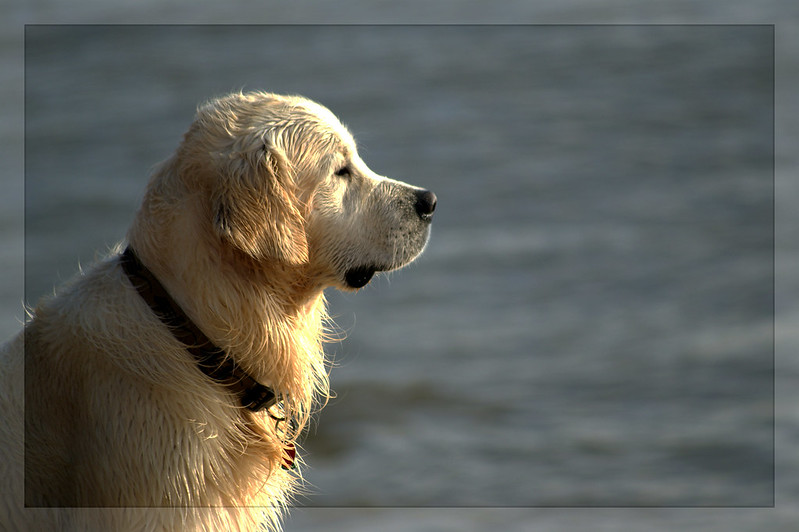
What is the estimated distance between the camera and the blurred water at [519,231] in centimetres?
730

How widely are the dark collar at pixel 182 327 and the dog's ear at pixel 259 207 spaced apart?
1.11 feet

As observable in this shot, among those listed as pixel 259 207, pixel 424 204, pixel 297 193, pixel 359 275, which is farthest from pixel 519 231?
pixel 259 207

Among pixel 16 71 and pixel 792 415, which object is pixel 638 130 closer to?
pixel 792 415

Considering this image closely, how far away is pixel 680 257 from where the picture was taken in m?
9.87

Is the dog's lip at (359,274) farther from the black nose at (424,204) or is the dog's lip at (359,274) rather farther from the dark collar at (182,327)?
the dark collar at (182,327)

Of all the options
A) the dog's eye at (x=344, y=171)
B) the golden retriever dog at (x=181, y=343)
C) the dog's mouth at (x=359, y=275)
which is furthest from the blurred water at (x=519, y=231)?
the dog's eye at (x=344, y=171)

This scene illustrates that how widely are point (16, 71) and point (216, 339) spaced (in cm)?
1251

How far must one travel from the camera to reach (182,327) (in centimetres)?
345

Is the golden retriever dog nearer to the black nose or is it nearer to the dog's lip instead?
the dog's lip

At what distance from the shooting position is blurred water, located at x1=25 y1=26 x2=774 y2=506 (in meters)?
7.30

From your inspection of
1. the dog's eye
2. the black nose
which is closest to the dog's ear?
the dog's eye

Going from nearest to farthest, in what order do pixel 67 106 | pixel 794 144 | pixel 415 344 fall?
pixel 415 344 < pixel 794 144 < pixel 67 106

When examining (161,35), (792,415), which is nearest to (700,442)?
(792,415)

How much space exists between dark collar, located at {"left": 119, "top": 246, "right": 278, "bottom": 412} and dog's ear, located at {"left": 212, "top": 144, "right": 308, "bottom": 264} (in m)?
0.34
